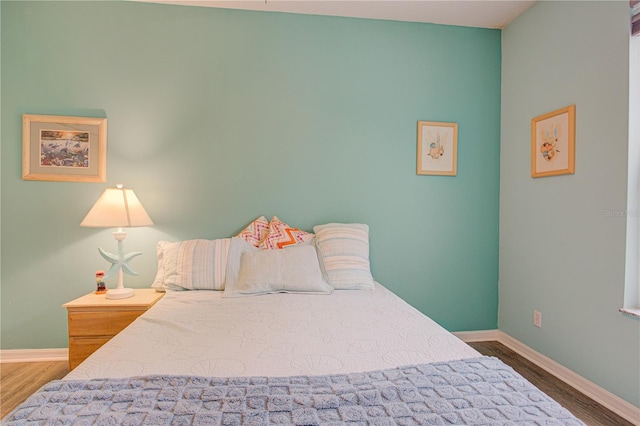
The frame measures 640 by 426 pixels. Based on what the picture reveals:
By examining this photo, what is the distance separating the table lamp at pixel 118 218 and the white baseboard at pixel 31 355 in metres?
0.78

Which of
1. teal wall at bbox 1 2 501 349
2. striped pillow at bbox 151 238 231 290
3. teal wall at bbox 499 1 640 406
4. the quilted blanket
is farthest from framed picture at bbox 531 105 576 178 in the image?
striped pillow at bbox 151 238 231 290

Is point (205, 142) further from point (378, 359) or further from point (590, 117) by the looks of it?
point (590, 117)

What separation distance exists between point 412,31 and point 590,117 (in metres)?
1.47

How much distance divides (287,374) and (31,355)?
2.46 meters

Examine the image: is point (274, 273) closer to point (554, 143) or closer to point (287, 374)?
point (287, 374)

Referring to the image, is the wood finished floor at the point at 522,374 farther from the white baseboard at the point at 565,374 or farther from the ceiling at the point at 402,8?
the ceiling at the point at 402,8

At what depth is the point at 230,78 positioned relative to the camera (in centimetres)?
248

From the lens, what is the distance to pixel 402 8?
2473mm

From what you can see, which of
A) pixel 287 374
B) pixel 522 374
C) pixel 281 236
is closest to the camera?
pixel 287 374

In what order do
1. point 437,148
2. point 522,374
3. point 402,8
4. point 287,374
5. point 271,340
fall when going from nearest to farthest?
point 287,374 < point 271,340 < point 522,374 < point 402,8 < point 437,148

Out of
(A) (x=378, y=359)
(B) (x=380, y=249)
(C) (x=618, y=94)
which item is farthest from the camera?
(B) (x=380, y=249)

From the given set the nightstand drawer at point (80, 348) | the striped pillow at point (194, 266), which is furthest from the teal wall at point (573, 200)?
the nightstand drawer at point (80, 348)

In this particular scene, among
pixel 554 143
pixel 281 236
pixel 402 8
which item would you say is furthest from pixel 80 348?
pixel 554 143

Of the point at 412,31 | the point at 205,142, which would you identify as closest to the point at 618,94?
the point at 412,31
